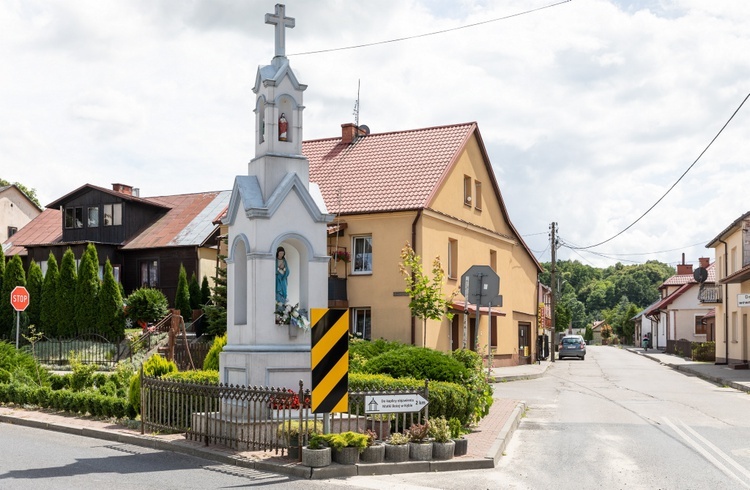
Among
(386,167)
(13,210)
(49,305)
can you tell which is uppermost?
(13,210)

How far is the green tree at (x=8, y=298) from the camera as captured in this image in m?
35.3

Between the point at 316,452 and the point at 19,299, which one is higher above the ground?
the point at 19,299

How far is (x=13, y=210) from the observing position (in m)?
58.1

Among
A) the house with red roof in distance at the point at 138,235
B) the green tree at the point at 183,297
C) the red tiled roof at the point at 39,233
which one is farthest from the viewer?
the red tiled roof at the point at 39,233

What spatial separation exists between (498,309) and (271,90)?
2463cm

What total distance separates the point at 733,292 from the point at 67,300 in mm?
29969

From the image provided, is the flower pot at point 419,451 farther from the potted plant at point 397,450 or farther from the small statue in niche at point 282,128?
the small statue in niche at point 282,128

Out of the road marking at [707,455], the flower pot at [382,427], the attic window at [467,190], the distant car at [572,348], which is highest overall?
the attic window at [467,190]

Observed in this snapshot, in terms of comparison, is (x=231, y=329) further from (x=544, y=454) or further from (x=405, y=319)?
(x=405, y=319)

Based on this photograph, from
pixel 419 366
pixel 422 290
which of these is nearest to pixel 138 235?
pixel 422 290

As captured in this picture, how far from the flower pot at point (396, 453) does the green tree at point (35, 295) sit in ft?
91.4

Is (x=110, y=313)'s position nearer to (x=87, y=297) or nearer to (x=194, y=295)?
(x=87, y=297)

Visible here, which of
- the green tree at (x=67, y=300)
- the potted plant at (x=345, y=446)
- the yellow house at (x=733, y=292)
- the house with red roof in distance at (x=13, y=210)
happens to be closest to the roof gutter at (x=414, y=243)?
the yellow house at (x=733, y=292)

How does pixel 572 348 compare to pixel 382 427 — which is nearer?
pixel 382 427
